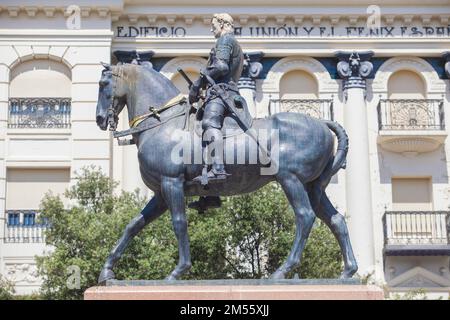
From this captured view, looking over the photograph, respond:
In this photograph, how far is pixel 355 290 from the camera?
12.3m

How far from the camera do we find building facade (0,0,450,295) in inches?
1250

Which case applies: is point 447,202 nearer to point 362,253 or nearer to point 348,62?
point 362,253

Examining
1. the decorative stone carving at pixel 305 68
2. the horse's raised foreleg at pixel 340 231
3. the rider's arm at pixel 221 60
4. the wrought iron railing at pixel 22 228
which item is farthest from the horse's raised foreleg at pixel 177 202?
the decorative stone carving at pixel 305 68

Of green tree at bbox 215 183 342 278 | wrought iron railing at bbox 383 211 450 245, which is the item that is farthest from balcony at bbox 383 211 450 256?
green tree at bbox 215 183 342 278

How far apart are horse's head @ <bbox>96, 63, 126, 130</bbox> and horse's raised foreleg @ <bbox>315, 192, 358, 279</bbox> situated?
3.11m

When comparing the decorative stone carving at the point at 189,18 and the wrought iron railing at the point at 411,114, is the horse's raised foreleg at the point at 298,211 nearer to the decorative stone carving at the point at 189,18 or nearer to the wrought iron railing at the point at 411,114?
the wrought iron railing at the point at 411,114

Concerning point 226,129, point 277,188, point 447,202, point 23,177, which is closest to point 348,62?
point 447,202

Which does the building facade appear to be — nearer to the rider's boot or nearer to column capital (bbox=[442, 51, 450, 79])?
column capital (bbox=[442, 51, 450, 79])

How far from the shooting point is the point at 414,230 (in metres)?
32.2

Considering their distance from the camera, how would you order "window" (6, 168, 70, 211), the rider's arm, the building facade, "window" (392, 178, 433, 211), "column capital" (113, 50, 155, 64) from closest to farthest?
1. the rider's arm
2. "window" (6, 168, 70, 211)
3. the building facade
4. "window" (392, 178, 433, 211)
5. "column capital" (113, 50, 155, 64)

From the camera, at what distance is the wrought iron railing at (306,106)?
107ft

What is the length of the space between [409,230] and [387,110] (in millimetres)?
4063
